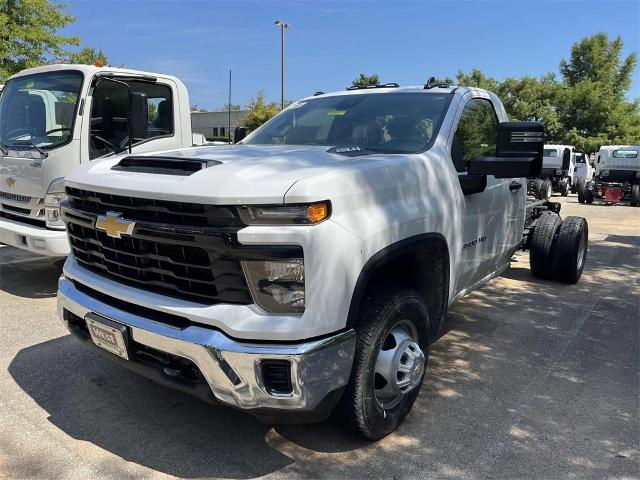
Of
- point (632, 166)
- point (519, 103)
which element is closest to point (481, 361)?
point (632, 166)

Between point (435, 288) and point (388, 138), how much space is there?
1047mm

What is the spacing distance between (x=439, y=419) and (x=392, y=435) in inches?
14.3

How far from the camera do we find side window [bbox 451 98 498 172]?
3.68 m

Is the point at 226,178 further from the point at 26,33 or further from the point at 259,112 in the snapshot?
the point at 259,112

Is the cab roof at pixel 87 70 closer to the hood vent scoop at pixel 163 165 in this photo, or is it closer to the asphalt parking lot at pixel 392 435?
the asphalt parking lot at pixel 392 435

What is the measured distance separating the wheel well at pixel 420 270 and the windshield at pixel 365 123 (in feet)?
2.18

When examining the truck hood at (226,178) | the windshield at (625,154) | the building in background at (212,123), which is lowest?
the truck hood at (226,178)

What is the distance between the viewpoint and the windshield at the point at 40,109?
221 inches

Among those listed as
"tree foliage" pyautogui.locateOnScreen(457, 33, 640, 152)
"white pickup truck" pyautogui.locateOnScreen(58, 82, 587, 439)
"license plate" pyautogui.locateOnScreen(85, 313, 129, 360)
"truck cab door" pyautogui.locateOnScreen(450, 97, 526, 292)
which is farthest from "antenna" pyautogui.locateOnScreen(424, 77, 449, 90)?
"tree foliage" pyautogui.locateOnScreen(457, 33, 640, 152)

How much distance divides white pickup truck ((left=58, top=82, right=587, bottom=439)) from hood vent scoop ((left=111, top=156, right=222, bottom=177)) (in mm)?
11

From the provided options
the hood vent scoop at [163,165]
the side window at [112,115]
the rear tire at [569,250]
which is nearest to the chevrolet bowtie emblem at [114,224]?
the hood vent scoop at [163,165]

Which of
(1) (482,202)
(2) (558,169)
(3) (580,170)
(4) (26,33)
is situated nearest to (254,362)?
(1) (482,202)

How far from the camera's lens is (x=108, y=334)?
8.80 ft

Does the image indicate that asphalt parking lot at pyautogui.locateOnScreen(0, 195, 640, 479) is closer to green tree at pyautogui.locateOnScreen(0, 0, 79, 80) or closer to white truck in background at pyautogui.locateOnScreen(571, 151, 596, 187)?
green tree at pyautogui.locateOnScreen(0, 0, 79, 80)
